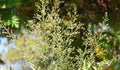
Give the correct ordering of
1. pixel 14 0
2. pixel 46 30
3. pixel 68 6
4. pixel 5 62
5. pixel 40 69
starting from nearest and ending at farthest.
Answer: pixel 40 69 → pixel 46 30 → pixel 14 0 → pixel 5 62 → pixel 68 6

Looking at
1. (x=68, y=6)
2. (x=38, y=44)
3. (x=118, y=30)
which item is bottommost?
(x=38, y=44)

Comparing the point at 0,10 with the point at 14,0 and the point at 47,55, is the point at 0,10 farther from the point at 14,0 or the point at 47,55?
the point at 47,55

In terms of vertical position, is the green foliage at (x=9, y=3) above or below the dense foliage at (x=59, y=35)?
above

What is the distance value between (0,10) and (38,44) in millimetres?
1187

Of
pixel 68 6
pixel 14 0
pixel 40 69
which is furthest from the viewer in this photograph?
pixel 68 6

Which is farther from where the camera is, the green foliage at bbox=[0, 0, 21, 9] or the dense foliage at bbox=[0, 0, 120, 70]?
the green foliage at bbox=[0, 0, 21, 9]

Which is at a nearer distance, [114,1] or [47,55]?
[47,55]

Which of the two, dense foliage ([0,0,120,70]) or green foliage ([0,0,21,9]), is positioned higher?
green foliage ([0,0,21,9])

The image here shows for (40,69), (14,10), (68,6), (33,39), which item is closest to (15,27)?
(14,10)

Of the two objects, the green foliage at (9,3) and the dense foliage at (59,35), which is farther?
the green foliage at (9,3)

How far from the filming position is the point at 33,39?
270 centimetres

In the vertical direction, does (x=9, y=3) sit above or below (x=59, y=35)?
above

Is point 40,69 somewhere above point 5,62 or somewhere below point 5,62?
below

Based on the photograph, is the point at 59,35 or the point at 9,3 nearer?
the point at 59,35
